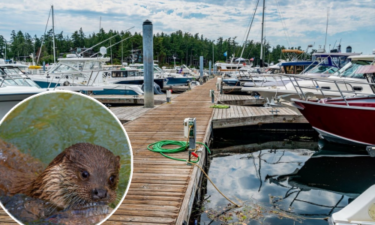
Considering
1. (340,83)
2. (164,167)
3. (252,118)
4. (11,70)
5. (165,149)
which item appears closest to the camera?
(164,167)

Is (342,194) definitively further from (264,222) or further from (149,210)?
(149,210)

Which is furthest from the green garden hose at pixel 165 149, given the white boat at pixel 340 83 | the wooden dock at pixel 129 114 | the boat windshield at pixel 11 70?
the boat windshield at pixel 11 70

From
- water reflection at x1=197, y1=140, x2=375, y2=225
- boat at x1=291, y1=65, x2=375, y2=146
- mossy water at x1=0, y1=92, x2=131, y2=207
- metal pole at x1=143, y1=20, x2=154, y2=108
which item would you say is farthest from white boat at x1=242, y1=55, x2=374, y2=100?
mossy water at x1=0, y1=92, x2=131, y2=207

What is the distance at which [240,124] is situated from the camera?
1108 centimetres

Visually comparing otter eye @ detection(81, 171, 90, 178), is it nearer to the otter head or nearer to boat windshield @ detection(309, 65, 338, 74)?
the otter head

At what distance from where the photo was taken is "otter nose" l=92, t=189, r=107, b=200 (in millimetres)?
2014

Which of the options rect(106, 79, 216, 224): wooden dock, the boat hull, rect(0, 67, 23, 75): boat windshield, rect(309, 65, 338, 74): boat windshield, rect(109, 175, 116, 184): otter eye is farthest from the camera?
rect(309, 65, 338, 74): boat windshield

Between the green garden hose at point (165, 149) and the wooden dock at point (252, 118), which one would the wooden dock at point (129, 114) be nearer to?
the wooden dock at point (252, 118)

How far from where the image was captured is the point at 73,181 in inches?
77.5

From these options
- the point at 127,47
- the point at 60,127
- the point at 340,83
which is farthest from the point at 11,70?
the point at 127,47

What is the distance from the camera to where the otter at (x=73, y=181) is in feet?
6.41

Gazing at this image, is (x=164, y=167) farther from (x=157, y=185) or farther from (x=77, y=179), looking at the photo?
(x=77, y=179)

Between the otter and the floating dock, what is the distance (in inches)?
67.8

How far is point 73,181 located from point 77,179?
26 mm
